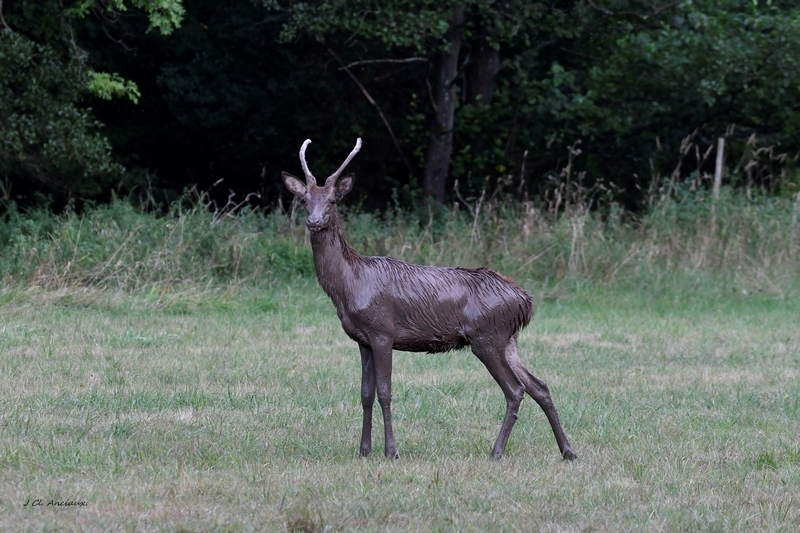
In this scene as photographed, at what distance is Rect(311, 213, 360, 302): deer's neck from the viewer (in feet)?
23.5

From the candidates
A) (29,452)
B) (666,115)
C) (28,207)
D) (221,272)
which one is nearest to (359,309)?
(29,452)

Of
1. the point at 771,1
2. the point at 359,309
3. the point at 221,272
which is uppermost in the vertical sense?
the point at 771,1

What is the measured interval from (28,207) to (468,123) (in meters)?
8.91

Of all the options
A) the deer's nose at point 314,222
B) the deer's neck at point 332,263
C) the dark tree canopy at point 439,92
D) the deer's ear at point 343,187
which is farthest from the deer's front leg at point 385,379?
the dark tree canopy at point 439,92

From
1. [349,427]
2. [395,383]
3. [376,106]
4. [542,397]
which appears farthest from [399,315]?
[376,106]

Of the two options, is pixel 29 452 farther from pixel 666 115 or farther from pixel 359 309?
pixel 666 115

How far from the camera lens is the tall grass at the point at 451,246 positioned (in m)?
14.6

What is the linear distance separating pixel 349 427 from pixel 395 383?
5.73 feet

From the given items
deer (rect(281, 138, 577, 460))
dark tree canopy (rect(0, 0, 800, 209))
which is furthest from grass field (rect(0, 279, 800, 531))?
dark tree canopy (rect(0, 0, 800, 209))

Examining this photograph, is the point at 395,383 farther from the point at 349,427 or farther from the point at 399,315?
the point at 399,315

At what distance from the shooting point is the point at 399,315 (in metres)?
7.16

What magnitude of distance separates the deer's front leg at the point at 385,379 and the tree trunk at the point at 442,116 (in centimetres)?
1467

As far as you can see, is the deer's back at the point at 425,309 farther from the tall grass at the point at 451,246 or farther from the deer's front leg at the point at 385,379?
the tall grass at the point at 451,246

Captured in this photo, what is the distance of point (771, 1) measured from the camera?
2206cm
